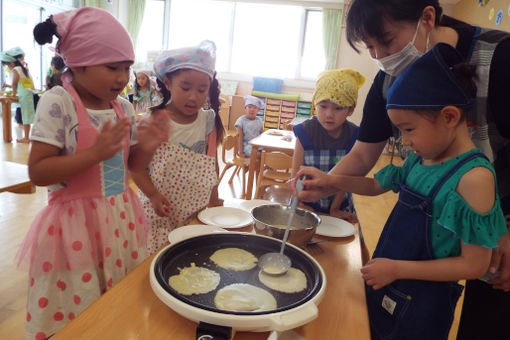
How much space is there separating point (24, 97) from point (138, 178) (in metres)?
5.09

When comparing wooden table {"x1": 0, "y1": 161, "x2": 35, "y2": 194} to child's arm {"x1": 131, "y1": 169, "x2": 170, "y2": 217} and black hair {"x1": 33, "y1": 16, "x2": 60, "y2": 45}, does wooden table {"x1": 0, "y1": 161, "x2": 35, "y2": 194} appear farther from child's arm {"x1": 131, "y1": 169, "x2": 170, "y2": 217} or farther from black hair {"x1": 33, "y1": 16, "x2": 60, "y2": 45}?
black hair {"x1": 33, "y1": 16, "x2": 60, "y2": 45}

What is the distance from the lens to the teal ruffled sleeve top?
74cm

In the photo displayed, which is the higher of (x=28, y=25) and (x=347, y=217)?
(x=28, y=25)

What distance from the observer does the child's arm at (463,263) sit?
0.77 metres

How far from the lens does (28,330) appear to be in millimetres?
1020

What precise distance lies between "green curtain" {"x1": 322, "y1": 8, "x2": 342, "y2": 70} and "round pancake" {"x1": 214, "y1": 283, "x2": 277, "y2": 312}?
7848mm

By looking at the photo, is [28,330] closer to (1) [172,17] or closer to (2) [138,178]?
(2) [138,178]

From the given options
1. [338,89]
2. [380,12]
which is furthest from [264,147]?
[380,12]

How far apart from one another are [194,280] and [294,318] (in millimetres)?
272

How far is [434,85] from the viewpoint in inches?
32.5

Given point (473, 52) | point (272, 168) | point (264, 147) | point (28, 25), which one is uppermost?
point (28, 25)

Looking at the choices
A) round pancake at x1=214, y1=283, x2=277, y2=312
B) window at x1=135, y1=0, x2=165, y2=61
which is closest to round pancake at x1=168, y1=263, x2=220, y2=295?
round pancake at x1=214, y1=283, x2=277, y2=312

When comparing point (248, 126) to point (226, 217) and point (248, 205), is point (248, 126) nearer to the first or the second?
point (248, 205)

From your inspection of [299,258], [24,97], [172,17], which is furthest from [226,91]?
[299,258]
